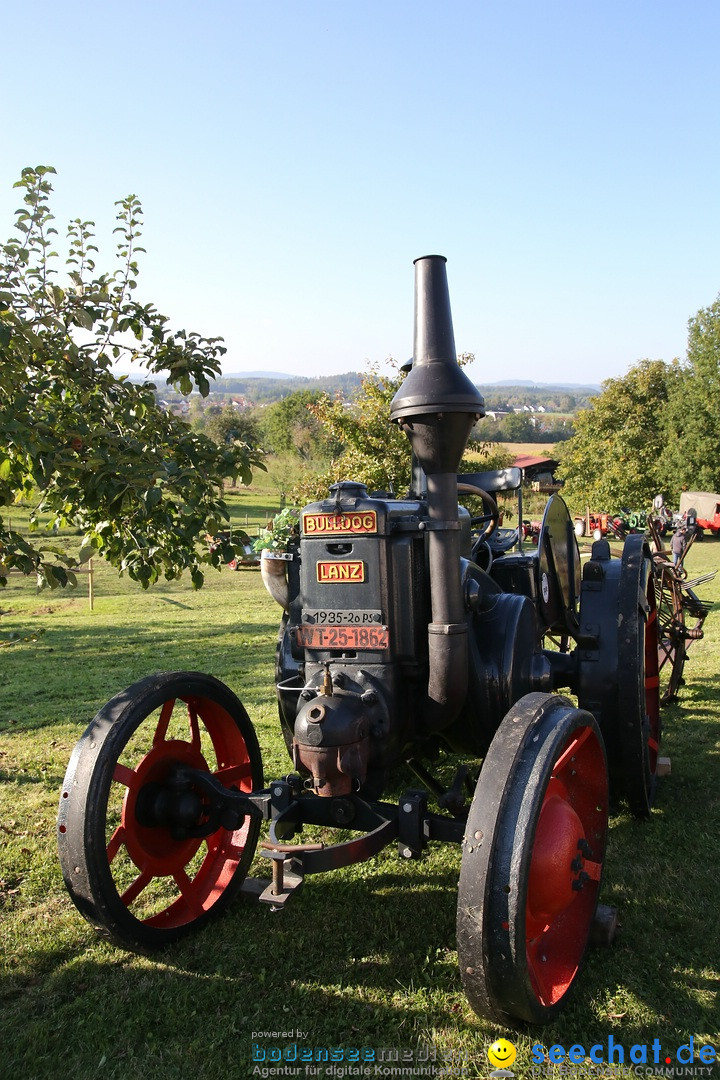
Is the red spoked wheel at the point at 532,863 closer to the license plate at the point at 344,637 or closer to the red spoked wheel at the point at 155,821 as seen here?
the license plate at the point at 344,637

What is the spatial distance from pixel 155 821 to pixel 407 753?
998 mm

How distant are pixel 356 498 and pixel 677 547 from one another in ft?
16.0

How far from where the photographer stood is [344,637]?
287 cm

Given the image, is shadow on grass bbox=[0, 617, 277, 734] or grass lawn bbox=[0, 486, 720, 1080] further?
shadow on grass bbox=[0, 617, 277, 734]

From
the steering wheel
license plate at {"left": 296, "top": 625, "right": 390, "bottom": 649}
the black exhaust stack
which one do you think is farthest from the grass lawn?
Answer: the steering wheel

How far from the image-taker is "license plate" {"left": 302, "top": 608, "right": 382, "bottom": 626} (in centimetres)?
283

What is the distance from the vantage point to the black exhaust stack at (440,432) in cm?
264

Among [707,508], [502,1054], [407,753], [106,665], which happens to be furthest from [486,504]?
[707,508]

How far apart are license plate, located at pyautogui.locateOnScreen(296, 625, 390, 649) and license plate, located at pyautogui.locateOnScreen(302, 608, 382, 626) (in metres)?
0.01

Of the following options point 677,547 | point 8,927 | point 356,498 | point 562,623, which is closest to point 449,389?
point 356,498

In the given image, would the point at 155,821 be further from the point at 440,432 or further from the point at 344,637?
the point at 440,432

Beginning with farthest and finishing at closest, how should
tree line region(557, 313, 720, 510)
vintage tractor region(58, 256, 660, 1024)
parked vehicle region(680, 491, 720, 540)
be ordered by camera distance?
tree line region(557, 313, 720, 510), parked vehicle region(680, 491, 720, 540), vintage tractor region(58, 256, 660, 1024)

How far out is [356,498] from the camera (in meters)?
2.88

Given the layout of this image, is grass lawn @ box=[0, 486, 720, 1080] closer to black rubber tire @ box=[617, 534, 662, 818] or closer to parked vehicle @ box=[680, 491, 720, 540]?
black rubber tire @ box=[617, 534, 662, 818]
